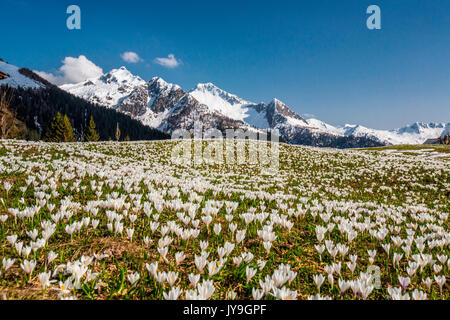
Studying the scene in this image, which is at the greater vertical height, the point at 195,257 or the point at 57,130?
the point at 57,130

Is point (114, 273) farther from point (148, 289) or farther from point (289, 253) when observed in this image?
point (289, 253)

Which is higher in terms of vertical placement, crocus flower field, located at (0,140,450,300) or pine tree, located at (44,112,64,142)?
pine tree, located at (44,112,64,142)

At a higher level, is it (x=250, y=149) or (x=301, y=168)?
(x=250, y=149)

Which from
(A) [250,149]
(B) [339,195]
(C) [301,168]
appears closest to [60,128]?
(A) [250,149]

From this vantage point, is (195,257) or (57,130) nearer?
(195,257)

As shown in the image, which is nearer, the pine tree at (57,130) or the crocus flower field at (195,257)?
the crocus flower field at (195,257)

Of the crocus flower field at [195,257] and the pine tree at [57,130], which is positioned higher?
the pine tree at [57,130]

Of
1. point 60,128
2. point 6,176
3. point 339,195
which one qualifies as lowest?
point 339,195

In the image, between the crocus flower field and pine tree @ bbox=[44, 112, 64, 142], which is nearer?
the crocus flower field

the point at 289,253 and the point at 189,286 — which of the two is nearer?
the point at 189,286

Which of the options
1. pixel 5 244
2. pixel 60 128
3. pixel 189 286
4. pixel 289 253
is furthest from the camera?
pixel 60 128

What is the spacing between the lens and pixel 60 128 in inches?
3137
